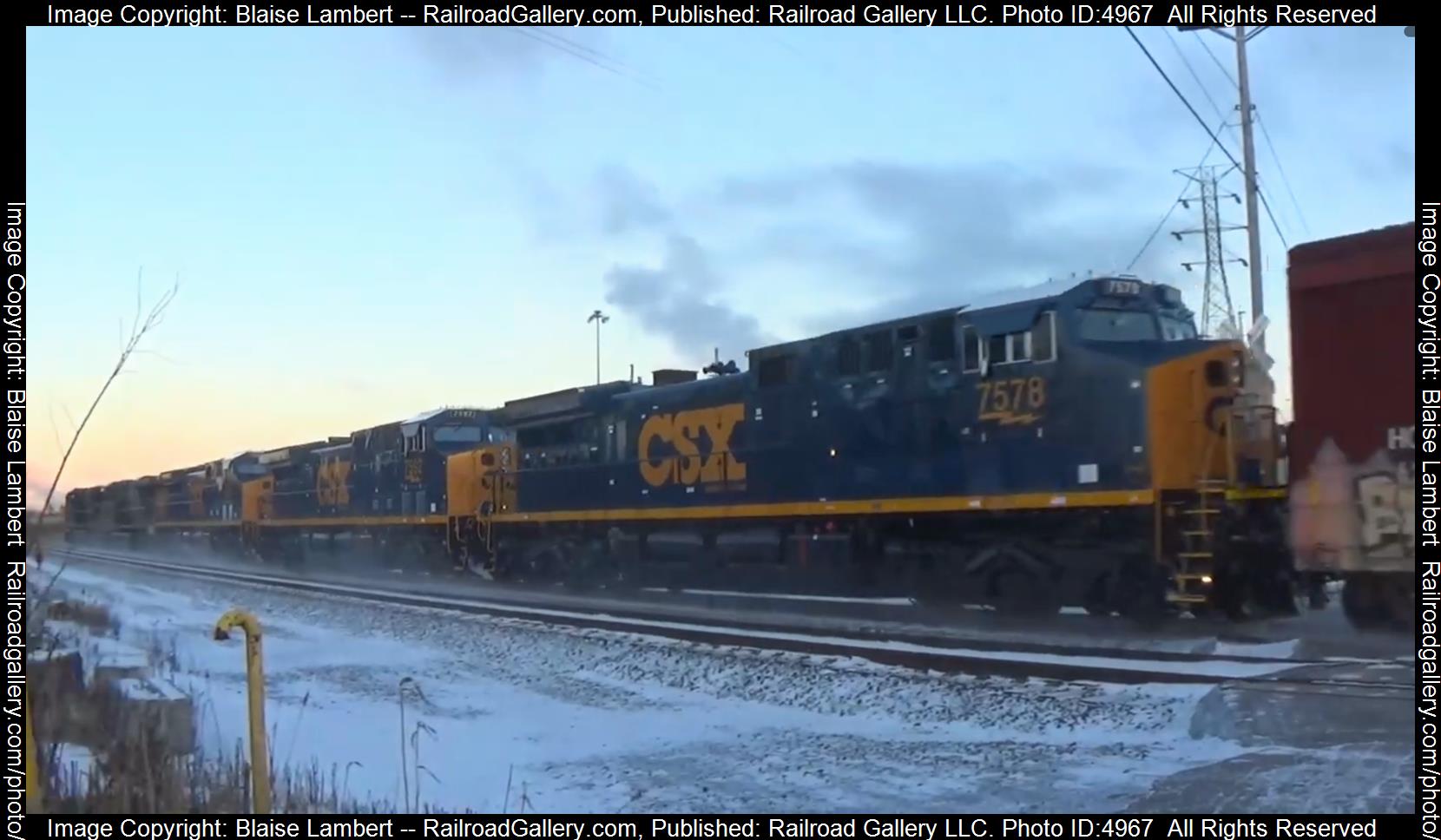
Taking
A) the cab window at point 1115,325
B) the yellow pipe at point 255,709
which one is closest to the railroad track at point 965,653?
the cab window at point 1115,325

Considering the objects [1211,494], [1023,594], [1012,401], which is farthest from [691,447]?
[1211,494]

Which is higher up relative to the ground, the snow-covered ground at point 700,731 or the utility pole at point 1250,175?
the utility pole at point 1250,175

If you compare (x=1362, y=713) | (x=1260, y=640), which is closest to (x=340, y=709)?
(x=1362, y=713)

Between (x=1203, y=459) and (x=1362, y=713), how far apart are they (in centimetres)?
503

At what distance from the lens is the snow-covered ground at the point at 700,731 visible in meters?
7.03

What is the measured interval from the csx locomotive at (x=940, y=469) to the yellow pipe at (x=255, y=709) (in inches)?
359

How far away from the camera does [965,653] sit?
12.0 metres

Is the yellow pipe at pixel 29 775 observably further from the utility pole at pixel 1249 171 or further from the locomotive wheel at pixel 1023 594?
the utility pole at pixel 1249 171

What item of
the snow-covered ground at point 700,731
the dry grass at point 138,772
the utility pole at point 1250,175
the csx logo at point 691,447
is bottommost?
the snow-covered ground at point 700,731

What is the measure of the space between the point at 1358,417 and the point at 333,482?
30.3m

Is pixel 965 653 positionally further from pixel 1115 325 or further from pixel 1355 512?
pixel 1115 325

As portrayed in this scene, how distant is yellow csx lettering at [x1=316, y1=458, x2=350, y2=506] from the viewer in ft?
115

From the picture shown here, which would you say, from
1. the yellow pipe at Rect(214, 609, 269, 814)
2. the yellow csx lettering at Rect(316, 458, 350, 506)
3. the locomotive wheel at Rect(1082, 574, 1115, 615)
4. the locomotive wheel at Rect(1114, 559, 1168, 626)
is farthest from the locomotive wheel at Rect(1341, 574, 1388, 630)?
the yellow csx lettering at Rect(316, 458, 350, 506)

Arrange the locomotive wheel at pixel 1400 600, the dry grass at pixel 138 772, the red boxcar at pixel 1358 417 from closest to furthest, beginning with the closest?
1. the dry grass at pixel 138 772
2. the red boxcar at pixel 1358 417
3. the locomotive wheel at pixel 1400 600
